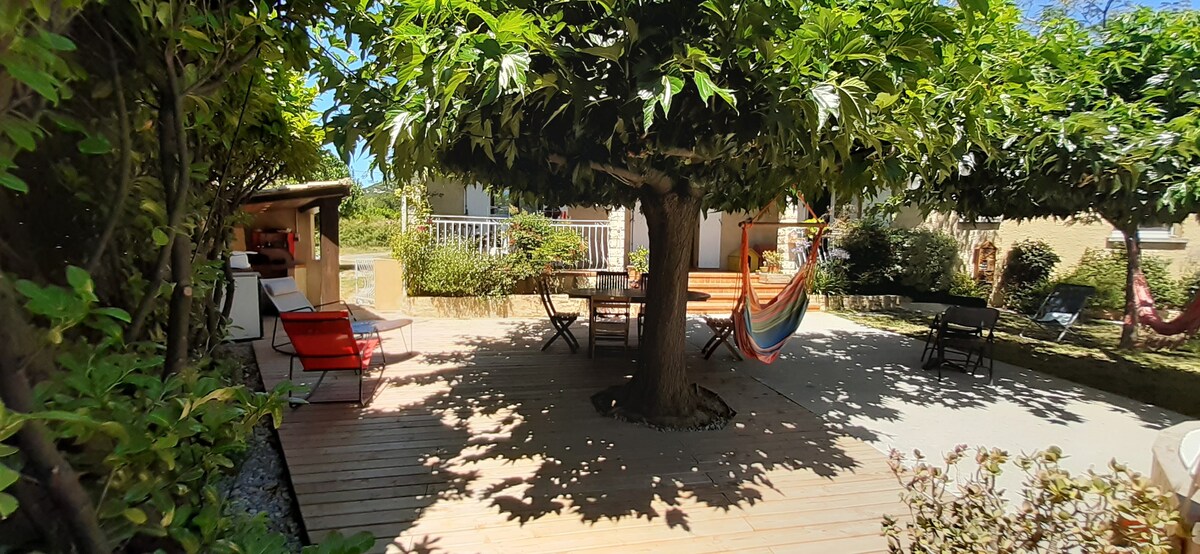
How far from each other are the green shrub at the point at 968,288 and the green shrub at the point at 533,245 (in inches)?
379

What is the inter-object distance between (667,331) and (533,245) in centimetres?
572

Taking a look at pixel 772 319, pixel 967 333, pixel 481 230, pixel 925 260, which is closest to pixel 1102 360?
pixel 967 333

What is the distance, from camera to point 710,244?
14031 millimetres

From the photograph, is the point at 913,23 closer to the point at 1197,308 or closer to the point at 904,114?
the point at 904,114

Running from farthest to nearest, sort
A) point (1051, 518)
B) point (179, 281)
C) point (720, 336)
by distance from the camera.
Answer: point (720, 336)
point (1051, 518)
point (179, 281)

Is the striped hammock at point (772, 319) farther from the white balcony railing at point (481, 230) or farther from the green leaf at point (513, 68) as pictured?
the white balcony railing at point (481, 230)

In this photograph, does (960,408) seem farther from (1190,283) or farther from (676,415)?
(1190,283)

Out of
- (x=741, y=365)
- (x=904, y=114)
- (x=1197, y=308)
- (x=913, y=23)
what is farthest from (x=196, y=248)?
(x=1197, y=308)

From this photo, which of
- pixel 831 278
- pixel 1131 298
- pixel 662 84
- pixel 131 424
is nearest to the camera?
pixel 131 424

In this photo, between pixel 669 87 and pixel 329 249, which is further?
pixel 329 249

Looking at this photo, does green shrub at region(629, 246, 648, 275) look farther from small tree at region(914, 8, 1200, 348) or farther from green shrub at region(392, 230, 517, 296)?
small tree at region(914, 8, 1200, 348)

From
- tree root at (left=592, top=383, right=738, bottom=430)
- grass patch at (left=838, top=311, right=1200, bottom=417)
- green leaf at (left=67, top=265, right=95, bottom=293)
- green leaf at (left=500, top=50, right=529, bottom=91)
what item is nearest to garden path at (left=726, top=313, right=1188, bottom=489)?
grass patch at (left=838, top=311, right=1200, bottom=417)

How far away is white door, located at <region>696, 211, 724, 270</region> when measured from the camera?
13.9m

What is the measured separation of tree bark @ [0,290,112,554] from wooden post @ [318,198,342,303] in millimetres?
8793
